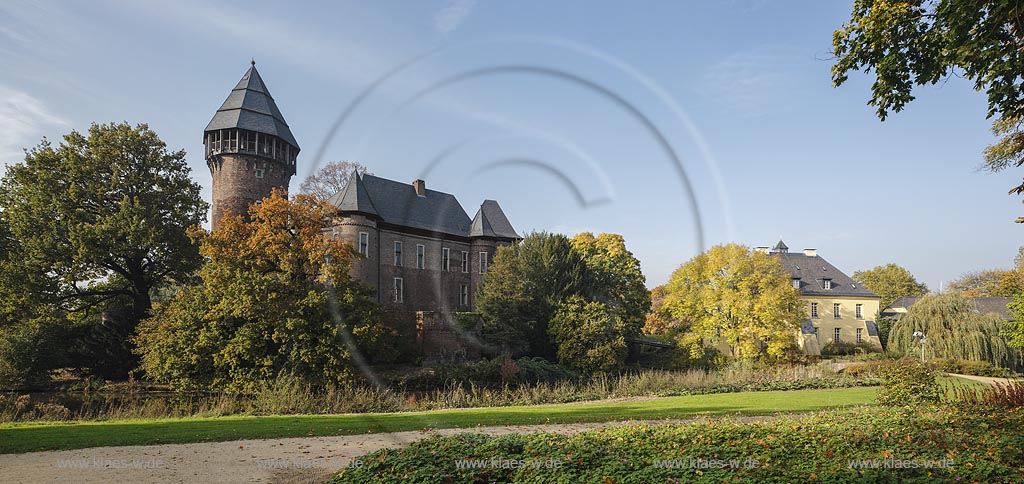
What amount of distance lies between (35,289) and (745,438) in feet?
97.9

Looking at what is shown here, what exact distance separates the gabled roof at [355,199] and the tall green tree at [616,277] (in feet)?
41.1

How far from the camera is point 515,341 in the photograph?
1238 inches

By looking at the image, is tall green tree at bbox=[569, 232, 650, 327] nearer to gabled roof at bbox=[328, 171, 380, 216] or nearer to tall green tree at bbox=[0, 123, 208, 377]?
gabled roof at bbox=[328, 171, 380, 216]

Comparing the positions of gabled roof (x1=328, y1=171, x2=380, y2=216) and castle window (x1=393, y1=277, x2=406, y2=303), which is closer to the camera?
gabled roof (x1=328, y1=171, x2=380, y2=216)

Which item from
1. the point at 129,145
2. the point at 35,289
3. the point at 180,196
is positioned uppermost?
the point at 129,145

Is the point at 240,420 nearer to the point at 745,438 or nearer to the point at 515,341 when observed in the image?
the point at 745,438

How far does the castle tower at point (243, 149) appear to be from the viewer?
3259 centimetres

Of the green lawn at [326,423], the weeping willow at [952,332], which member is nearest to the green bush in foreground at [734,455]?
the green lawn at [326,423]

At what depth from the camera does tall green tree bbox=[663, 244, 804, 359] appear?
32.5m

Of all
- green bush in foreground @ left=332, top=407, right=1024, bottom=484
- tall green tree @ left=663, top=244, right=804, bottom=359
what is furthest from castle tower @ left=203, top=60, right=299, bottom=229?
green bush in foreground @ left=332, top=407, right=1024, bottom=484

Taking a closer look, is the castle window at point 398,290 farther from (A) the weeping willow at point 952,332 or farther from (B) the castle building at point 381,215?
(A) the weeping willow at point 952,332

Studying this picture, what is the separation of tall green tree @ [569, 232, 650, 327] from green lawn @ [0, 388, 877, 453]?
1690 cm

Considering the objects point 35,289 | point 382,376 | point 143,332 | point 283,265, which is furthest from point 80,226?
point 382,376

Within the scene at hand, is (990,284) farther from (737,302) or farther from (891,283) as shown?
(737,302)
